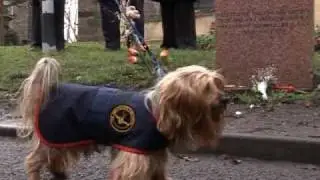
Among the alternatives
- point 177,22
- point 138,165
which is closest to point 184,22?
point 177,22

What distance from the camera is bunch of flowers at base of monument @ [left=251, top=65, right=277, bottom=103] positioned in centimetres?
823

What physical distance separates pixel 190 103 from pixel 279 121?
10.5 ft

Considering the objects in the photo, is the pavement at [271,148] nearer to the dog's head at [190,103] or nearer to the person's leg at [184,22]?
the dog's head at [190,103]

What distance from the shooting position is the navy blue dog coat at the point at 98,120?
4.43 metres

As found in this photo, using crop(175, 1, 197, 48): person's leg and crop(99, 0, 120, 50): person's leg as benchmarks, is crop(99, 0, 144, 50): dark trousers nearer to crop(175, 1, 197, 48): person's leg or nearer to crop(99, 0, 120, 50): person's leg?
crop(99, 0, 120, 50): person's leg

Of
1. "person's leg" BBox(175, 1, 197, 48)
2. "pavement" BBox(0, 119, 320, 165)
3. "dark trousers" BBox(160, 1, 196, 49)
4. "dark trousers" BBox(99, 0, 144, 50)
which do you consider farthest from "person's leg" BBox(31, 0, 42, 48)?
"pavement" BBox(0, 119, 320, 165)

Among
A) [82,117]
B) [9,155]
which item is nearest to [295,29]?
[9,155]

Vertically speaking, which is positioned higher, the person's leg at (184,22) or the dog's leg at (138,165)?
the person's leg at (184,22)

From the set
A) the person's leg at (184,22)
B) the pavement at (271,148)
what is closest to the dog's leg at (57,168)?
the pavement at (271,148)

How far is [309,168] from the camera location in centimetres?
616

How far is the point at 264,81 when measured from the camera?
829cm

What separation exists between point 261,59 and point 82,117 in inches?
162

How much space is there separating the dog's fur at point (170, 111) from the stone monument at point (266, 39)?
3860 millimetres

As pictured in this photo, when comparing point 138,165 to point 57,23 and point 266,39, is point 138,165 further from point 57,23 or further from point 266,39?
point 57,23
